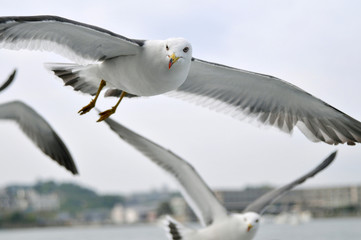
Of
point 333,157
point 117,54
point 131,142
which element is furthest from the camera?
point 333,157

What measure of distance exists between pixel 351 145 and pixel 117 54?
235 centimetres

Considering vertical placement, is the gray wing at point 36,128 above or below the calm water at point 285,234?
above

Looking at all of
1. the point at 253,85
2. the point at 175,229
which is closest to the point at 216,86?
Answer: the point at 253,85

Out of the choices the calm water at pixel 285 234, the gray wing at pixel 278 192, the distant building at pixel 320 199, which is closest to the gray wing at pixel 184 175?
the gray wing at pixel 278 192

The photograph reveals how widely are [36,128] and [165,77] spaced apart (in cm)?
610

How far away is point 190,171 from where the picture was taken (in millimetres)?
9406

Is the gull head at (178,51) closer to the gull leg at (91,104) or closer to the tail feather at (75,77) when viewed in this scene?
the gull leg at (91,104)

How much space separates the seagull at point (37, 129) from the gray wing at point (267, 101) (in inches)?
107

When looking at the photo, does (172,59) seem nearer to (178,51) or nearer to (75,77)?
(178,51)

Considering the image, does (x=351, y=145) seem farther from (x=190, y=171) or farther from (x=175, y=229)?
(x=175, y=229)

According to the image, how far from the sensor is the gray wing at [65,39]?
5734 millimetres

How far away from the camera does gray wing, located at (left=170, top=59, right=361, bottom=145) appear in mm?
6695

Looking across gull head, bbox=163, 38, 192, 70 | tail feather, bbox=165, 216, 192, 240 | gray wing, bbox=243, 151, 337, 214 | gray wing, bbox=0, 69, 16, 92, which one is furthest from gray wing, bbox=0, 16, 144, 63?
gray wing, bbox=243, 151, 337, 214

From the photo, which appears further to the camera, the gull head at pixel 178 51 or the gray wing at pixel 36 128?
the gray wing at pixel 36 128
